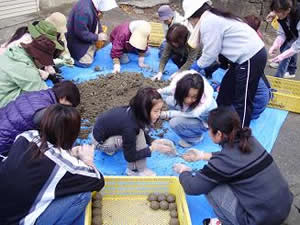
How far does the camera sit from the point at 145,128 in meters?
3.26

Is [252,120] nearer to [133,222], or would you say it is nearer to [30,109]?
[133,222]

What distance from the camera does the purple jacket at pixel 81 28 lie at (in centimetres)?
441

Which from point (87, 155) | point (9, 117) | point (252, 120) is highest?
point (9, 117)

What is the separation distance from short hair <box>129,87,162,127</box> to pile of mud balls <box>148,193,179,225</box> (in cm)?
61

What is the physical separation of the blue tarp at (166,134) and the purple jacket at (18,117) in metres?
0.81

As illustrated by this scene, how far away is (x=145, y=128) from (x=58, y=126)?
46.3 inches

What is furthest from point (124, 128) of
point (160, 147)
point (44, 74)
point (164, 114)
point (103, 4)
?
point (103, 4)

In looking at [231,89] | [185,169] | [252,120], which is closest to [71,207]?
[185,169]

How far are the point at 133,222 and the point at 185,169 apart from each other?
0.57 metres

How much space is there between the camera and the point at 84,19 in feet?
14.4

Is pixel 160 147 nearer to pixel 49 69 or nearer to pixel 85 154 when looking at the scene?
pixel 85 154

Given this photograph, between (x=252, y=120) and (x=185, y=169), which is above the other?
(x=185, y=169)

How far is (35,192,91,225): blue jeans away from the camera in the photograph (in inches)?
91.6

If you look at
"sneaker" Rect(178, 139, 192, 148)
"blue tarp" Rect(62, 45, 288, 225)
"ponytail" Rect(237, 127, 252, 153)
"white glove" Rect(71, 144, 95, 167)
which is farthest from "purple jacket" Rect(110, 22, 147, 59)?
"ponytail" Rect(237, 127, 252, 153)
